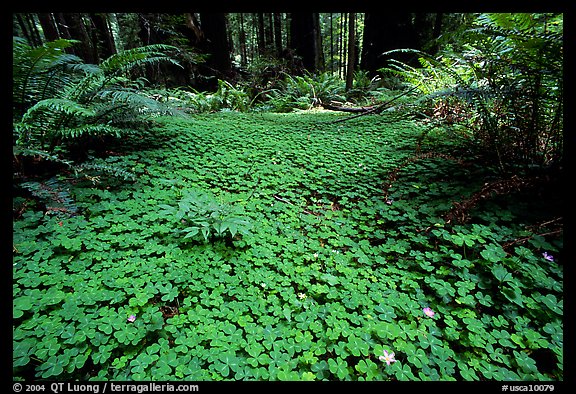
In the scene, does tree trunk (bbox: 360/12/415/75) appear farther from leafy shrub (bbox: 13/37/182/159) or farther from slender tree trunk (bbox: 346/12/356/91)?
leafy shrub (bbox: 13/37/182/159)

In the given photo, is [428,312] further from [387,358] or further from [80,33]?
[80,33]

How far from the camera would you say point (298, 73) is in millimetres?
10609

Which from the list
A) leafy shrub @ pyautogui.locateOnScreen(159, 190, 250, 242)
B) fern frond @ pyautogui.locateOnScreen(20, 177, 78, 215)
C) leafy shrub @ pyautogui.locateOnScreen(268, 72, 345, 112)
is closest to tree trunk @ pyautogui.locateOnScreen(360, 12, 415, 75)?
leafy shrub @ pyautogui.locateOnScreen(268, 72, 345, 112)

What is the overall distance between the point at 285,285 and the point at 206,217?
94cm

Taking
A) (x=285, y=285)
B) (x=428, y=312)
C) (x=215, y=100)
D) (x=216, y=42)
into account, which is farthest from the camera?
(x=216, y=42)

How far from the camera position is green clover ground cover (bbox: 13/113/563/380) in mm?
1484

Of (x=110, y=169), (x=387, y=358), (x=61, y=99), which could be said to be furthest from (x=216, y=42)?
(x=387, y=358)

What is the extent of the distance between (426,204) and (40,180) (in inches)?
155

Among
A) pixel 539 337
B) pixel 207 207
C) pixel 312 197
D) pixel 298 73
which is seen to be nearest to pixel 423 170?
pixel 312 197

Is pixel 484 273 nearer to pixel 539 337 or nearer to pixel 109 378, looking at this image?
pixel 539 337

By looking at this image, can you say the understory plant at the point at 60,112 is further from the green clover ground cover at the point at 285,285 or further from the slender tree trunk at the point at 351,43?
the slender tree trunk at the point at 351,43

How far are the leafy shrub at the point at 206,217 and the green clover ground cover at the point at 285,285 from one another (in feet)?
0.07

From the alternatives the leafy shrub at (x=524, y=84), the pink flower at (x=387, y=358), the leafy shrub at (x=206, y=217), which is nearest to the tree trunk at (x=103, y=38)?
the leafy shrub at (x=206, y=217)

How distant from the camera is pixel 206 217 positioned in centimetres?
233
